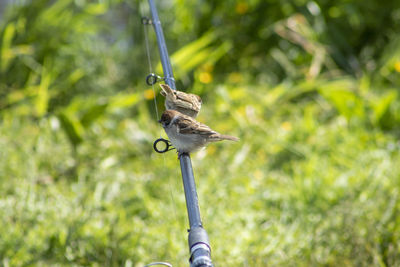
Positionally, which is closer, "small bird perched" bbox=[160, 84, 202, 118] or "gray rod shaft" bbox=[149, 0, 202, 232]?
"gray rod shaft" bbox=[149, 0, 202, 232]

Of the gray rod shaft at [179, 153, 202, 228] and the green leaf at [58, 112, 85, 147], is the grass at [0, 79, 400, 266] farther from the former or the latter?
the gray rod shaft at [179, 153, 202, 228]

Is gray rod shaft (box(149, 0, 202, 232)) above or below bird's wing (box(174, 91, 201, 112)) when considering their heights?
below

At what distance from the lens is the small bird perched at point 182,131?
1405 millimetres

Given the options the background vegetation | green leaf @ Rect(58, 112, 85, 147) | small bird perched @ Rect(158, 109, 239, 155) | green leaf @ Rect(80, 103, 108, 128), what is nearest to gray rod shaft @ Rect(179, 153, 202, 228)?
small bird perched @ Rect(158, 109, 239, 155)

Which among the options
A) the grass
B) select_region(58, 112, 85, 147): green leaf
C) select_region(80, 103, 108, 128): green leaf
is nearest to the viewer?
the grass

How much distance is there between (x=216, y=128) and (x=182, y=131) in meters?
2.43

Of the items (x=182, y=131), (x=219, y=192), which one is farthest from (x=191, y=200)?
(x=219, y=192)

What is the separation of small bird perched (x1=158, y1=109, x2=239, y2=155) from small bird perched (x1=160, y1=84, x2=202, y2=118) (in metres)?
0.03

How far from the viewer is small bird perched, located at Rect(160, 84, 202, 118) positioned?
1439 mm

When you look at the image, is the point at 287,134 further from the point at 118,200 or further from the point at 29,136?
the point at 29,136

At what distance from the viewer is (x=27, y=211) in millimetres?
2742

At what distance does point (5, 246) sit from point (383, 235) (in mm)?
1836

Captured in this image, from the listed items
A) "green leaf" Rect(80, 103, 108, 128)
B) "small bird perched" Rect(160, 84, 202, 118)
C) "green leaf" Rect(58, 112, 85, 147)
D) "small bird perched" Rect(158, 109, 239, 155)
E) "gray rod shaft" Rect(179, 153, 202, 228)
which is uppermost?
"green leaf" Rect(80, 103, 108, 128)

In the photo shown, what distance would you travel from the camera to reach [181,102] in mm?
1465
